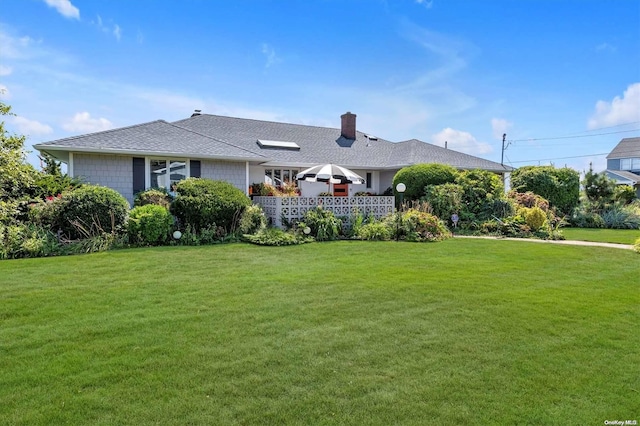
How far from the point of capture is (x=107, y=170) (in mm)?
13969

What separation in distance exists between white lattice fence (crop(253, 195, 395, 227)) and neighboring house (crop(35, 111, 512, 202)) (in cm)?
286

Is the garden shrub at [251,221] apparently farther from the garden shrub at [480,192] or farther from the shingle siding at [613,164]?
the shingle siding at [613,164]

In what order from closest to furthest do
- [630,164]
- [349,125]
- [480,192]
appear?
[480,192] → [349,125] → [630,164]

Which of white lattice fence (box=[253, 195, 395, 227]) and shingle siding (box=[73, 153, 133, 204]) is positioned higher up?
shingle siding (box=[73, 153, 133, 204])

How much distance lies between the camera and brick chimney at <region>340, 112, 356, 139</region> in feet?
83.8

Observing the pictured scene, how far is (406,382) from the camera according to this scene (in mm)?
3322

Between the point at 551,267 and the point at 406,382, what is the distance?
6.45 m

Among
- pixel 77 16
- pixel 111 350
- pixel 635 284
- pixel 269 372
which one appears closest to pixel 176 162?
pixel 77 16

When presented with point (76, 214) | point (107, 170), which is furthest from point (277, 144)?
point (76, 214)

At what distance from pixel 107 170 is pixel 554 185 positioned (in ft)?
64.6

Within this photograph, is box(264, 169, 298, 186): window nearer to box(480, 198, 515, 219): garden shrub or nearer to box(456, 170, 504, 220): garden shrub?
box(456, 170, 504, 220): garden shrub

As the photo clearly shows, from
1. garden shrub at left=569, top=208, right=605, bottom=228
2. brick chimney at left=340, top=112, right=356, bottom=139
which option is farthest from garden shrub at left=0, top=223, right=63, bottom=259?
garden shrub at left=569, top=208, right=605, bottom=228

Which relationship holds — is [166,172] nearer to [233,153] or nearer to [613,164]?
[233,153]

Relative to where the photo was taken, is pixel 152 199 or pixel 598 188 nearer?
pixel 152 199
